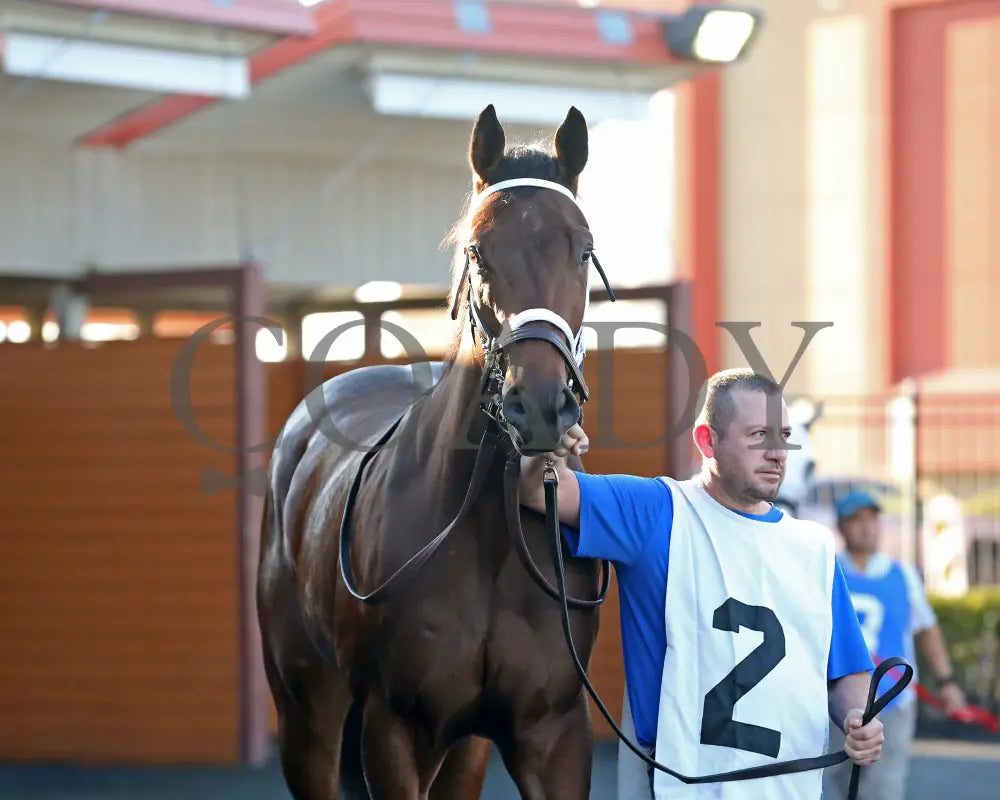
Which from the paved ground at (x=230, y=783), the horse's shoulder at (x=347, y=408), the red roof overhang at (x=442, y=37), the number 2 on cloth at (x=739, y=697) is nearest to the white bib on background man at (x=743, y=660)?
the number 2 on cloth at (x=739, y=697)

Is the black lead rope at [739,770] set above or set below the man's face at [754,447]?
below

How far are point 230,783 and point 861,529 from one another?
3.12 m

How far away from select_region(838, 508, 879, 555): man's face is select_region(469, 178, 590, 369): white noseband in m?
2.34

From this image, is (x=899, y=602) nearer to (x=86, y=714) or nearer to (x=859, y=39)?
(x=86, y=714)

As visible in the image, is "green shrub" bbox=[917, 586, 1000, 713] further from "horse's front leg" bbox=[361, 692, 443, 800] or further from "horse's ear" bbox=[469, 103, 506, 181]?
"horse's ear" bbox=[469, 103, 506, 181]

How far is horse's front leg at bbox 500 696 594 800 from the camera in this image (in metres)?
3.02

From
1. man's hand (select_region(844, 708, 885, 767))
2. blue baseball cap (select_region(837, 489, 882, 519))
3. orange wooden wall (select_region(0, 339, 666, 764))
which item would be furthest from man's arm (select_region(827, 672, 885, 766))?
orange wooden wall (select_region(0, 339, 666, 764))

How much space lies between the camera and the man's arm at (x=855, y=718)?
270cm

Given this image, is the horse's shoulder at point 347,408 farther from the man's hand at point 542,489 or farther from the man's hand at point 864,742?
the man's hand at point 864,742

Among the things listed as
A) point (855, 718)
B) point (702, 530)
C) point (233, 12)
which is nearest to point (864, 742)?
point (855, 718)

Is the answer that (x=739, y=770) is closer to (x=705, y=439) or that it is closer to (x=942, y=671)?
(x=705, y=439)

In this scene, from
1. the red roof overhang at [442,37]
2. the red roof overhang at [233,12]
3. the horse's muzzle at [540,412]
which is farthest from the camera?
the red roof overhang at [442,37]

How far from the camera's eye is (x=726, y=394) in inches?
116

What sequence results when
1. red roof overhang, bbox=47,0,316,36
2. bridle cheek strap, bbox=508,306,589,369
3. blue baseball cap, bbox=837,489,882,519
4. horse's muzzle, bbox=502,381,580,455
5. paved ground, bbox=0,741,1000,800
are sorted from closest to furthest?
horse's muzzle, bbox=502,381,580,455, bridle cheek strap, bbox=508,306,589,369, blue baseball cap, bbox=837,489,882,519, red roof overhang, bbox=47,0,316,36, paved ground, bbox=0,741,1000,800
